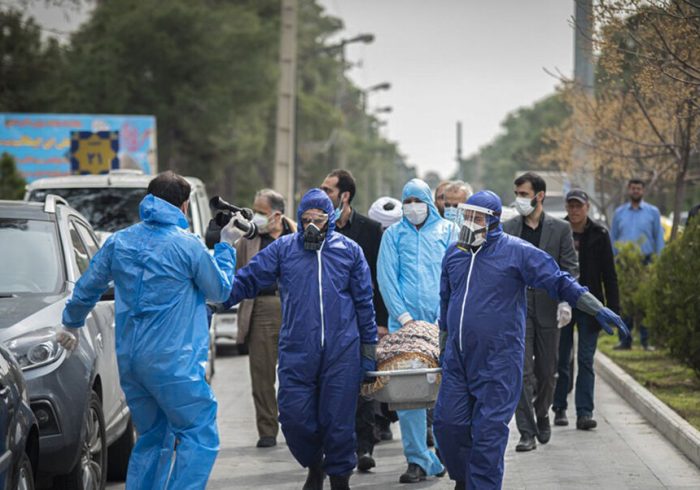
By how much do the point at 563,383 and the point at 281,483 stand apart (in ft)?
11.3

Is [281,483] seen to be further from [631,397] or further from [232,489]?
[631,397]

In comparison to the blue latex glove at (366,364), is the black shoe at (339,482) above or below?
below

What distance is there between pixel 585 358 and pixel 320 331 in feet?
13.3

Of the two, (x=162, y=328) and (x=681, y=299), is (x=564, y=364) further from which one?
(x=162, y=328)

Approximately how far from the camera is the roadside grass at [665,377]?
12250 millimetres

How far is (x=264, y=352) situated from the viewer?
11281 mm

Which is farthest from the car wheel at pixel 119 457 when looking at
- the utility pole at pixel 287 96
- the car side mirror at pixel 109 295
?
the utility pole at pixel 287 96

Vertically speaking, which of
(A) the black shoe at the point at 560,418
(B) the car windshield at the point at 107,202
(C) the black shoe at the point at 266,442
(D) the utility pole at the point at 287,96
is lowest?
(C) the black shoe at the point at 266,442

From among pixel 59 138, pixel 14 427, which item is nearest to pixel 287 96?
pixel 59 138

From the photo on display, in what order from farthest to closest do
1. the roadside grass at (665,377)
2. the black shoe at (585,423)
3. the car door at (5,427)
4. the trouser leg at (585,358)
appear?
the roadside grass at (665,377) → the black shoe at (585,423) → the trouser leg at (585,358) → the car door at (5,427)

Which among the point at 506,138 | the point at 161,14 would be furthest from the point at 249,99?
the point at 506,138

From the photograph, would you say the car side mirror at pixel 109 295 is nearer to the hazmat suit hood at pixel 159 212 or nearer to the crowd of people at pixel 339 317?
the crowd of people at pixel 339 317

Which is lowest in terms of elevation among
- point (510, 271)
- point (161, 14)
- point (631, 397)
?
point (631, 397)

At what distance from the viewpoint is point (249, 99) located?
5022 centimetres
